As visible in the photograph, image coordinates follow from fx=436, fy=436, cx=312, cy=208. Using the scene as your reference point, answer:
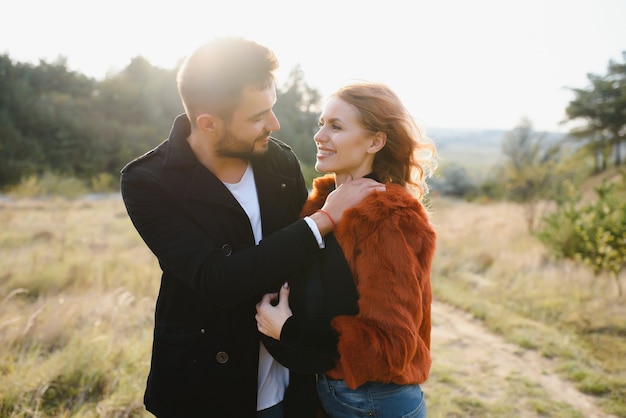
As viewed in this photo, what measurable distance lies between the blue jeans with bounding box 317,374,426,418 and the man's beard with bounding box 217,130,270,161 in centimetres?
103

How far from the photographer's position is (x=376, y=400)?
67.7 inches

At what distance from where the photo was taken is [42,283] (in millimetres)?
6000

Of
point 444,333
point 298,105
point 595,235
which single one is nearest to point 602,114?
point 298,105

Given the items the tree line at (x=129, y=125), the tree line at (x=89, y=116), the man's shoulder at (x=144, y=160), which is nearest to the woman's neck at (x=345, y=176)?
the man's shoulder at (x=144, y=160)

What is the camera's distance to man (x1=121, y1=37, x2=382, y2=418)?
1.72 metres

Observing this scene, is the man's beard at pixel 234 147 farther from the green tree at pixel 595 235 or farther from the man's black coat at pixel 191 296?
the green tree at pixel 595 235

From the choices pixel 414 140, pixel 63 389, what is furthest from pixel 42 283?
pixel 414 140

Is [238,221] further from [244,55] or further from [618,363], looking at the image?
[618,363]

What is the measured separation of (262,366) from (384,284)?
2.36 feet

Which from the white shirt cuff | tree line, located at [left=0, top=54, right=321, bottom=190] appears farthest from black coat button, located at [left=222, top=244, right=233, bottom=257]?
tree line, located at [left=0, top=54, right=321, bottom=190]

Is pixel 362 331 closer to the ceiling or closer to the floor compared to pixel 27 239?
closer to the ceiling

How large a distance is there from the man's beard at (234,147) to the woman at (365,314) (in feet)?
1.75

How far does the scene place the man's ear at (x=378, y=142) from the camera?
2.02 meters

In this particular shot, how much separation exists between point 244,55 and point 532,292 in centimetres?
662
